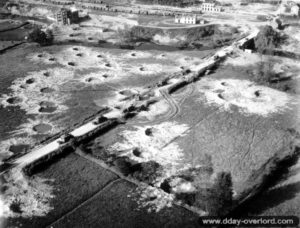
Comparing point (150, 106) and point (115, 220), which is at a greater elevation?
point (150, 106)

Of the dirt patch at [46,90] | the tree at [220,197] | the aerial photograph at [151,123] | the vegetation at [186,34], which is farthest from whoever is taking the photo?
the vegetation at [186,34]

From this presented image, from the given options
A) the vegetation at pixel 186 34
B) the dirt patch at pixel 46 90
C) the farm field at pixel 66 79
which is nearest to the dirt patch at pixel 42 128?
the farm field at pixel 66 79

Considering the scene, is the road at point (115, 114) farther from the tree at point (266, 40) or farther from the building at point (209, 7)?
the building at point (209, 7)

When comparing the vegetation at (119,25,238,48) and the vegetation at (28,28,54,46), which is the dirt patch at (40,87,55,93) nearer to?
the vegetation at (28,28,54,46)

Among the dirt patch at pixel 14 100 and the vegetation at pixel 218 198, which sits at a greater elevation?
the dirt patch at pixel 14 100

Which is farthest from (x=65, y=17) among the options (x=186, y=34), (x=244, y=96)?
(x=244, y=96)

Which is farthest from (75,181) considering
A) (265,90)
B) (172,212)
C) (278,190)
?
(265,90)

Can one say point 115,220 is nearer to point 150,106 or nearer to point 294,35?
point 150,106

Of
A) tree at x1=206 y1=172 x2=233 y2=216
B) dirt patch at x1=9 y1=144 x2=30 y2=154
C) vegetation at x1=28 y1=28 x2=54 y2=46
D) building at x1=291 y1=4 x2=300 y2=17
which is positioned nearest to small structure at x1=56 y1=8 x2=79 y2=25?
vegetation at x1=28 y1=28 x2=54 y2=46
